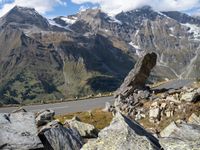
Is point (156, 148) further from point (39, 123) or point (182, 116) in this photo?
point (182, 116)

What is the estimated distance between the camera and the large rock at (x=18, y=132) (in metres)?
16.4

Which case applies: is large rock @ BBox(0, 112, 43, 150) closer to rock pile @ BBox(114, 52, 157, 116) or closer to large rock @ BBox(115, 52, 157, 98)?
rock pile @ BBox(114, 52, 157, 116)

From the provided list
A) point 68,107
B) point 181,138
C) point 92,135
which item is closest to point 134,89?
point 68,107

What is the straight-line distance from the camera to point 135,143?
14.2 metres

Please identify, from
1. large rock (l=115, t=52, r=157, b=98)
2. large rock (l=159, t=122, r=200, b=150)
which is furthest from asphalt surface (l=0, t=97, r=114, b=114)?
large rock (l=159, t=122, r=200, b=150)

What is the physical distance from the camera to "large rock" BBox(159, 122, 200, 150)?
1363cm

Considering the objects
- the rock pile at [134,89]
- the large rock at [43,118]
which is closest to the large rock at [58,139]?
the large rock at [43,118]

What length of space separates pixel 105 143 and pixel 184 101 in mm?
28231

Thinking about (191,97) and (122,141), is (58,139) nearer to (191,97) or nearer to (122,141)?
(122,141)

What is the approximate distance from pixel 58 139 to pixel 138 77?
38.5 metres

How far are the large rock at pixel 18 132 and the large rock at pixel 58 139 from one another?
76 centimetres

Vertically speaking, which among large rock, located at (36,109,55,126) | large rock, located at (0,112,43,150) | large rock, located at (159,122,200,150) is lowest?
large rock, located at (36,109,55,126)

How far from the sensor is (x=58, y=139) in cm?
1831

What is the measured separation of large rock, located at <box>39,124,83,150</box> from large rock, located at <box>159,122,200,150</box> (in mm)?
4249
